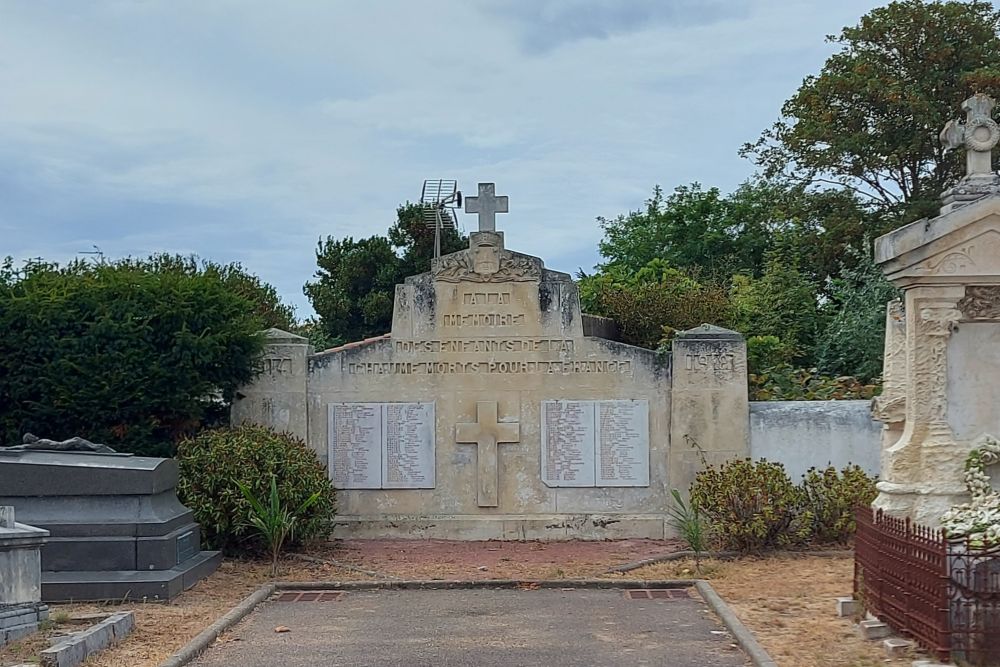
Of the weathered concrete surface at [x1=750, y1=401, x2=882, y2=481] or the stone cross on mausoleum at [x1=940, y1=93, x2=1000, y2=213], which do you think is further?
the weathered concrete surface at [x1=750, y1=401, x2=882, y2=481]

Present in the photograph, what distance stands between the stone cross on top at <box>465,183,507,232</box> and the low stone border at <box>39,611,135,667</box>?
22.7 feet

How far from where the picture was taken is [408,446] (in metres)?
13.9

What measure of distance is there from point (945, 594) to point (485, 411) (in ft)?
25.1

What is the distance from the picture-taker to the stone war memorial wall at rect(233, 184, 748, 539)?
45.1ft

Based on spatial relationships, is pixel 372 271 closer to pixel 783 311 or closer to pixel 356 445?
pixel 783 311

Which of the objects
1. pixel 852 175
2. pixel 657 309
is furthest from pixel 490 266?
pixel 852 175

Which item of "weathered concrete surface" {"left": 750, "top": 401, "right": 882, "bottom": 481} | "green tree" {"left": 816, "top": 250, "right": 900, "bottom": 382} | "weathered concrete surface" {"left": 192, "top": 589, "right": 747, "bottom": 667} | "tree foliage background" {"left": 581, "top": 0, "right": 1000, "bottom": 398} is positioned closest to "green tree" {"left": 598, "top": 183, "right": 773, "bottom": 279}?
"tree foliage background" {"left": 581, "top": 0, "right": 1000, "bottom": 398}

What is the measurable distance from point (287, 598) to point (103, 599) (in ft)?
5.04

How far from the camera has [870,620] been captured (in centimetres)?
799

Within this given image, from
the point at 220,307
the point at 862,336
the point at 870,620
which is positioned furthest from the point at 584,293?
the point at 870,620

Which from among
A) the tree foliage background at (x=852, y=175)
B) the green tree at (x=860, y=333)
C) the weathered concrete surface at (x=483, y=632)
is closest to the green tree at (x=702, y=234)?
the tree foliage background at (x=852, y=175)

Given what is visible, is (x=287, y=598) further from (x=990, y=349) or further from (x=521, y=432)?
(x=990, y=349)

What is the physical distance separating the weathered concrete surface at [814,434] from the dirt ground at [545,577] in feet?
5.53

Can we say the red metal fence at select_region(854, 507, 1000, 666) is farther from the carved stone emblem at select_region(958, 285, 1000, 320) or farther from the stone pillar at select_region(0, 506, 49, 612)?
the stone pillar at select_region(0, 506, 49, 612)
